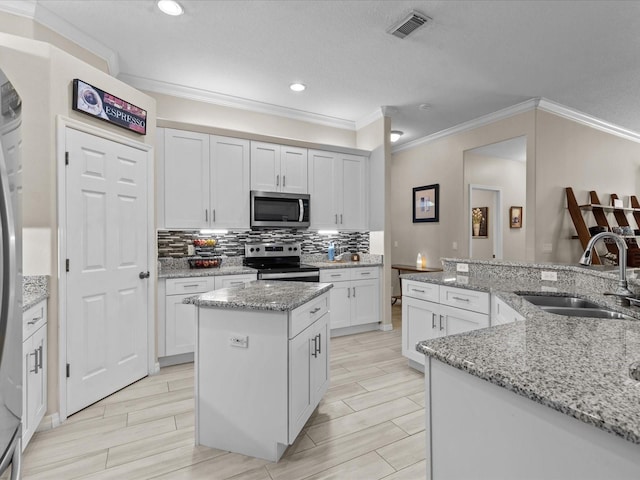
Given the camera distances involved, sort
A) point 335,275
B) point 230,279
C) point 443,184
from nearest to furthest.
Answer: point 230,279, point 335,275, point 443,184

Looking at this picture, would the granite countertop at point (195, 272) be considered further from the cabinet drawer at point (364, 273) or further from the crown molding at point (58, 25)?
the crown molding at point (58, 25)

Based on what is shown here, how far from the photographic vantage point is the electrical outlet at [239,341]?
1.89 metres

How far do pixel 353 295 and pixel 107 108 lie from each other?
10.4 ft

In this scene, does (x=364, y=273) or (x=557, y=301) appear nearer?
(x=557, y=301)

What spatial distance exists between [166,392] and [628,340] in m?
2.94

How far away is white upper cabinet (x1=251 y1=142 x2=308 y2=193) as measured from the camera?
13.2 ft

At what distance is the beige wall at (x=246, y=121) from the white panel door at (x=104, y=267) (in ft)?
3.79

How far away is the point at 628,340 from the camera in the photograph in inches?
46.4

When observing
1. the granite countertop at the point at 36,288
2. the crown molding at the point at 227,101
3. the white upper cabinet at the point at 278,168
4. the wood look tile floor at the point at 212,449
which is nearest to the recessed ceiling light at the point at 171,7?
the crown molding at the point at 227,101

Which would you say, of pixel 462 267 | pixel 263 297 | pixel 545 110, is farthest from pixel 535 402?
pixel 545 110

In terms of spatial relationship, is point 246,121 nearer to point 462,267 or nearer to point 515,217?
point 462,267

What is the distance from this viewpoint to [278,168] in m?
4.16

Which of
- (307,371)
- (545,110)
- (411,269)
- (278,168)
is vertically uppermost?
(545,110)

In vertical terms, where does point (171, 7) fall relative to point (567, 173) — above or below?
above
